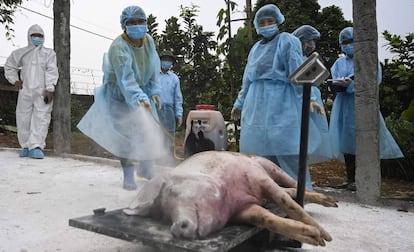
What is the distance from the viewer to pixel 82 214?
2693mm

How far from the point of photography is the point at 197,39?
31.6ft

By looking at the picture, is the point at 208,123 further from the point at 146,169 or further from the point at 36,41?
the point at 36,41

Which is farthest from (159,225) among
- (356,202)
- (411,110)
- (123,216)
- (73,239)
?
(411,110)

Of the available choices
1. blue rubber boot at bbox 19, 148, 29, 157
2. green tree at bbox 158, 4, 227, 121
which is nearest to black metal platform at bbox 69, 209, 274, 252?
blue rubber boot at bbox 19, 148, 29, 157

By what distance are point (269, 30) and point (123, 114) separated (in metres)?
1.46

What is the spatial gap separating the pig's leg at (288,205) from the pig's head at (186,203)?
35cm

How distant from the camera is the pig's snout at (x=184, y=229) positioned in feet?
5.11

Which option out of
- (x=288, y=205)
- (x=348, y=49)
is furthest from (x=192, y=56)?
(x=288, y=205)

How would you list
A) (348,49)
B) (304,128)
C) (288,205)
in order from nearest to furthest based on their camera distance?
(304,128)
(288,205)
(348,49)

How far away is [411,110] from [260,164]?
11.5ft

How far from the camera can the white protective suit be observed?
5695 mm

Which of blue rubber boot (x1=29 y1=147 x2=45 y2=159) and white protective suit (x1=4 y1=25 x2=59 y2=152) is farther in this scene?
white protective suit (x1=4 y1=25 x2=59 y2=152)

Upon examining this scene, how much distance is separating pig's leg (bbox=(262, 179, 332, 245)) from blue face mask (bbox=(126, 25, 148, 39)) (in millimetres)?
2030

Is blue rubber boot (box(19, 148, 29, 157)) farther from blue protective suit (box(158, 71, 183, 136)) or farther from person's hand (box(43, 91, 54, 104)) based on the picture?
blue protective suit (box(158, 71, 183, 136))
